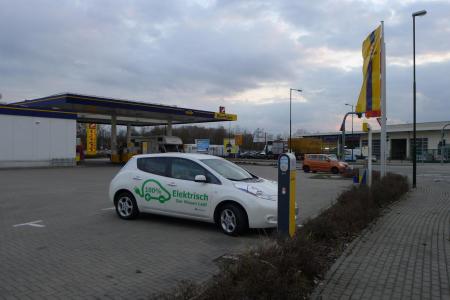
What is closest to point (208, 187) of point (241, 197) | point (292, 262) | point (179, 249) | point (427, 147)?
point (241, 197)

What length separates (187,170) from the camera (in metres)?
8.30

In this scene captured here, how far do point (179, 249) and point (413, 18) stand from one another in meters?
17.2

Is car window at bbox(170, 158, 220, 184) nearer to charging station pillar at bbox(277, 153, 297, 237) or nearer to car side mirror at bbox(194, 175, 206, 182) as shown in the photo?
car side mirror at bbox(194, 175, 206, 182)

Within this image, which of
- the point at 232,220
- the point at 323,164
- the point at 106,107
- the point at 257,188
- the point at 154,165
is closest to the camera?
the point at 232,220

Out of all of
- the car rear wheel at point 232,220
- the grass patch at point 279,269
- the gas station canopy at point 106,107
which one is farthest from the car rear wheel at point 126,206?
the gas station canopy at point 106,107

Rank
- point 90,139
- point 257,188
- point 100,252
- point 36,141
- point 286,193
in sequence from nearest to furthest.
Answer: point 286,193 < point 100,252 < point 257,188 < point 36,141 < point 90,139

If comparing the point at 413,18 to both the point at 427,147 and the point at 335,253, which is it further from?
the point at 427,147

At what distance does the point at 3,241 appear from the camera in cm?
691

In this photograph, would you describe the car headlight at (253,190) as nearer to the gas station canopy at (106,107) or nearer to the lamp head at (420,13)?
the lamp head at (420,13)

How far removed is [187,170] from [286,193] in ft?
9.60

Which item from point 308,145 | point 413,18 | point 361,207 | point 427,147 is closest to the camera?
point 361,207

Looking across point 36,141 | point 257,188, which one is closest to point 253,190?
point 257,188

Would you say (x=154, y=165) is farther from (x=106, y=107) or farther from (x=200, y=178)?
(x=106, y=107)

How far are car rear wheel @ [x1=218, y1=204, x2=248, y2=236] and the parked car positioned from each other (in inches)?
963
